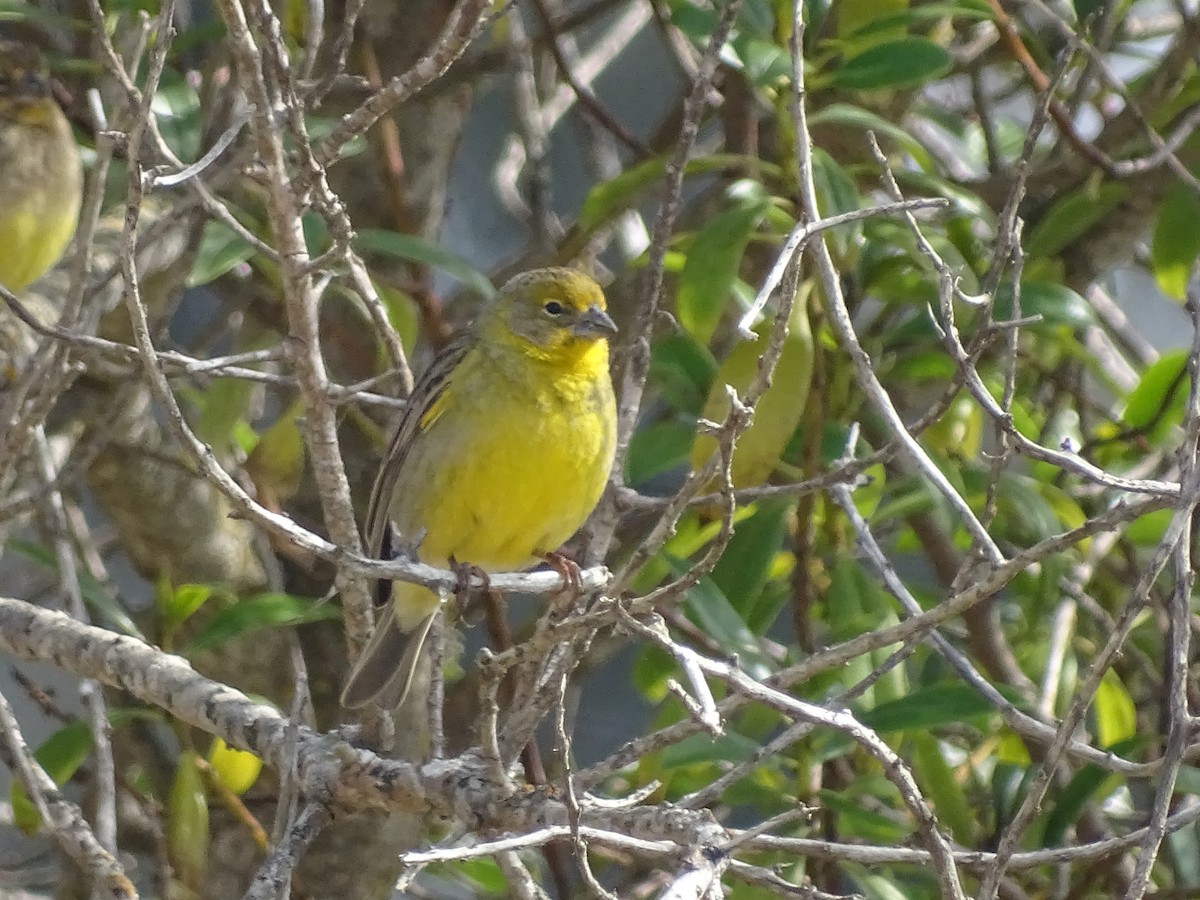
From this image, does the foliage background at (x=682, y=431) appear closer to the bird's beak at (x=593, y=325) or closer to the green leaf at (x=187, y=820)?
the green leaf at (x=187, y=820)

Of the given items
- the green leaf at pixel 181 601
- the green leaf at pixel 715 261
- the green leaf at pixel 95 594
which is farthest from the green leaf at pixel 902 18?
the green leaf at pixel 95 594

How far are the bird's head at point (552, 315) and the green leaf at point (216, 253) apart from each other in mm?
591

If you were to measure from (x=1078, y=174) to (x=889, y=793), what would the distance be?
1.72m

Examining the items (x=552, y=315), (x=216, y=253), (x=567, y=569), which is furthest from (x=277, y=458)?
(x=567, y=569)

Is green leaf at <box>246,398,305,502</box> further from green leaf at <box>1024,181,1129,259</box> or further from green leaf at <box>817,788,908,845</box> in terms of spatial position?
green leaf at <box>1024,181,1129,259</box>

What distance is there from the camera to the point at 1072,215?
3.77 meters

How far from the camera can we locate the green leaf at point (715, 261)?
320cm

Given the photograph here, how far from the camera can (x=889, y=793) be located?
340 cm

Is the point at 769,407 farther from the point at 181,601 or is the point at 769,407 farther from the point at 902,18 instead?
the point at 181,601

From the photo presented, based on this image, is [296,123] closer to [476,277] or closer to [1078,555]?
[476,277]

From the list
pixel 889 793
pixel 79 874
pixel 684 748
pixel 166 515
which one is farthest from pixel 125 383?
pixel 889 793

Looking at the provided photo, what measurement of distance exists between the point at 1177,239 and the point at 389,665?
2.05m

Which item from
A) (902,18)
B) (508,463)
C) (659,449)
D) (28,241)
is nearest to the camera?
(508,463)

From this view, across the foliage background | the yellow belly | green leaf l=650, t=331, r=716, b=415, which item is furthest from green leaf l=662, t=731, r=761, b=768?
the yellow belly
